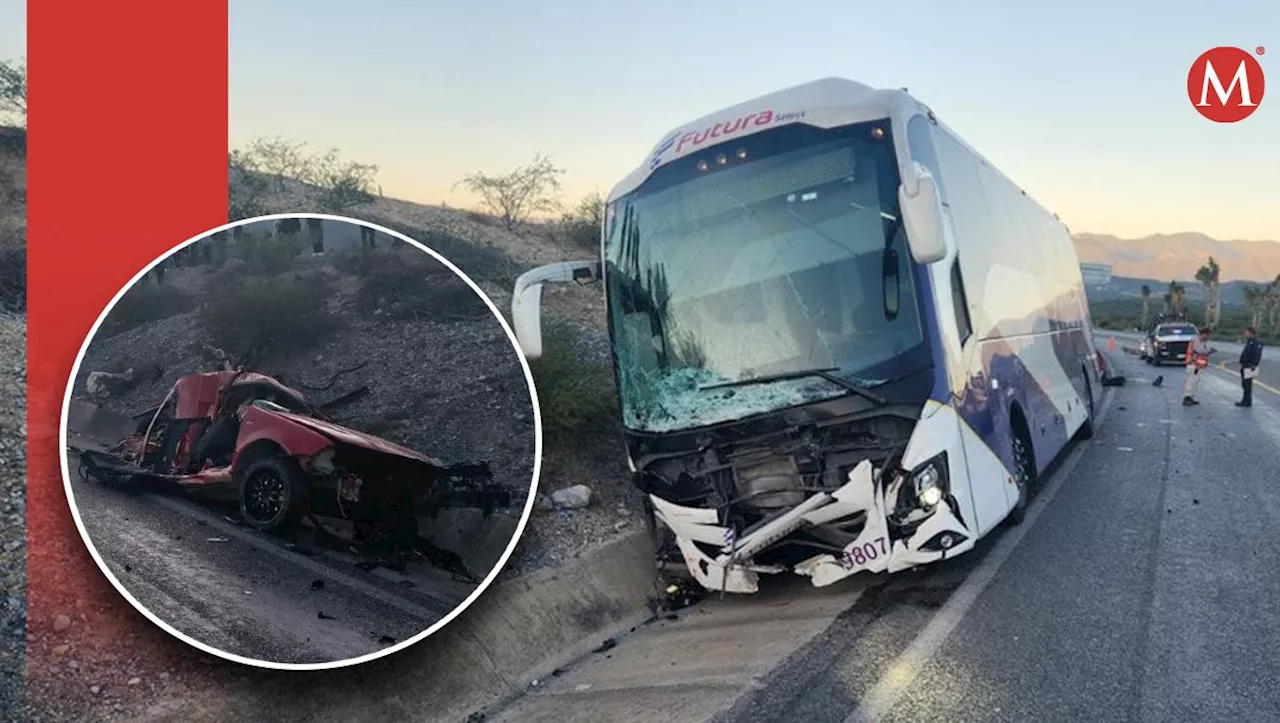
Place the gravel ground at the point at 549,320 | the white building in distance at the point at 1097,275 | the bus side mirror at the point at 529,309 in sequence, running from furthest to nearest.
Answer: the white building in distance at the point at 1097,275
the gravel ground at the point at 549,320
the bus side mirror at the point at 529,309

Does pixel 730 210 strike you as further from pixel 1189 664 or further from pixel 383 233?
pixel 1189 664

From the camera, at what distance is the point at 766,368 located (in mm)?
5797

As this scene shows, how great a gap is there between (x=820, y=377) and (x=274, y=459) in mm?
3267

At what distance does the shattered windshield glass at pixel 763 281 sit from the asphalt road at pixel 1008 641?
4.85 feet

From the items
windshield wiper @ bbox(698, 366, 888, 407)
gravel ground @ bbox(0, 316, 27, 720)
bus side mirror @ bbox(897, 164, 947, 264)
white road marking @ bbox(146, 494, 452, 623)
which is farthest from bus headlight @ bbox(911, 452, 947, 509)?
gravel ground @ bbox(0, 316, 27, 720)

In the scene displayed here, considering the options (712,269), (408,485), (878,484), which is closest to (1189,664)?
(878,484)

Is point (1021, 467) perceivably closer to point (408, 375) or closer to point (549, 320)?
point (408, 375)

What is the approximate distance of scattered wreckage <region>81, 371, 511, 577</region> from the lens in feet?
13.8

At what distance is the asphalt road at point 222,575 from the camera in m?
4.16

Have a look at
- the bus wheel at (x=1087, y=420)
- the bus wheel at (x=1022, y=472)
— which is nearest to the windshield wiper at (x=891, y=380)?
the bus wheel at (x=1022, y=472)

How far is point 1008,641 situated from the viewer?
495 cm

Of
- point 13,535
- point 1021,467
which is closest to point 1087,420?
point 1021,467

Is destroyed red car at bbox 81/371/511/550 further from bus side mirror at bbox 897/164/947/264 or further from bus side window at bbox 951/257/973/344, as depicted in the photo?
bus side window at bbox 951/257/973/344

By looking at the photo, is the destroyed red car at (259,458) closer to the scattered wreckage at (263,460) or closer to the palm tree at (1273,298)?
the scattered wreckage at (263,460)
